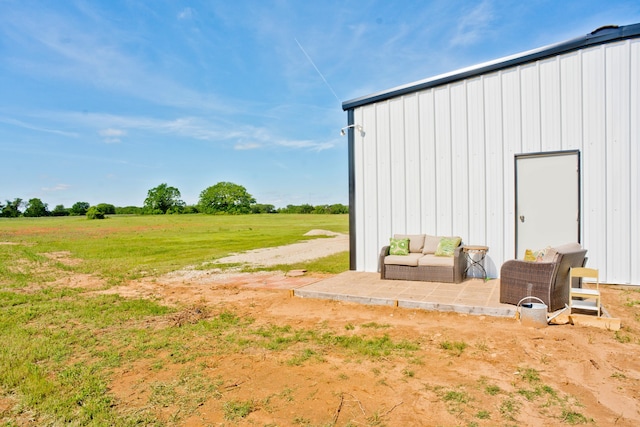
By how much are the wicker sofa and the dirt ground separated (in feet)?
5.29

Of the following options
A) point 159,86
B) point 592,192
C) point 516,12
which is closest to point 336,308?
point 592,192

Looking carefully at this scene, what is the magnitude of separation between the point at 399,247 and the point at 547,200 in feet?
9.20

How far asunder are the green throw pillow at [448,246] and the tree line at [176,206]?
42.1m

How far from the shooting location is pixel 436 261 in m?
6.02

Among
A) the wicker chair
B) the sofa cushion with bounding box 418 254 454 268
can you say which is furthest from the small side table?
the wicker chair

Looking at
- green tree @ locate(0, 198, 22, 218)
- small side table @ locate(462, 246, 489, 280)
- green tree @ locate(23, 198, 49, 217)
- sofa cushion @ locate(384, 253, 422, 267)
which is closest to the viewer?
sofa cushion @ locate(384, 253, 422, 267)

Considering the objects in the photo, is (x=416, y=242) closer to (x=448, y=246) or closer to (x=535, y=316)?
(x=448, y=246)

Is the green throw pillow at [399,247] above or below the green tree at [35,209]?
below

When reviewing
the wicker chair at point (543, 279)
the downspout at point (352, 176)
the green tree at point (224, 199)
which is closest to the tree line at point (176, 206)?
the green tree at point (224, 199)

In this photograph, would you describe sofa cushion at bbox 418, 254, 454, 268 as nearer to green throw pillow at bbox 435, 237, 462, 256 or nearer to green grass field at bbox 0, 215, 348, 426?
green throw pillow at bbox 435, 237, 462, 256

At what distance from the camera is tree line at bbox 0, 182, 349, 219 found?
5259 centimetres

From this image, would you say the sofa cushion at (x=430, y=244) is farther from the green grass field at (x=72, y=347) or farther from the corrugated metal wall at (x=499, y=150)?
the green grass field at (x=72, y=347)

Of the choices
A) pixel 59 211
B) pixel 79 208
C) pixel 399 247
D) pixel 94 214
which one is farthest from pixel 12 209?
pixel 399 247

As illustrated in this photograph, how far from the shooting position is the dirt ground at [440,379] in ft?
7.16
